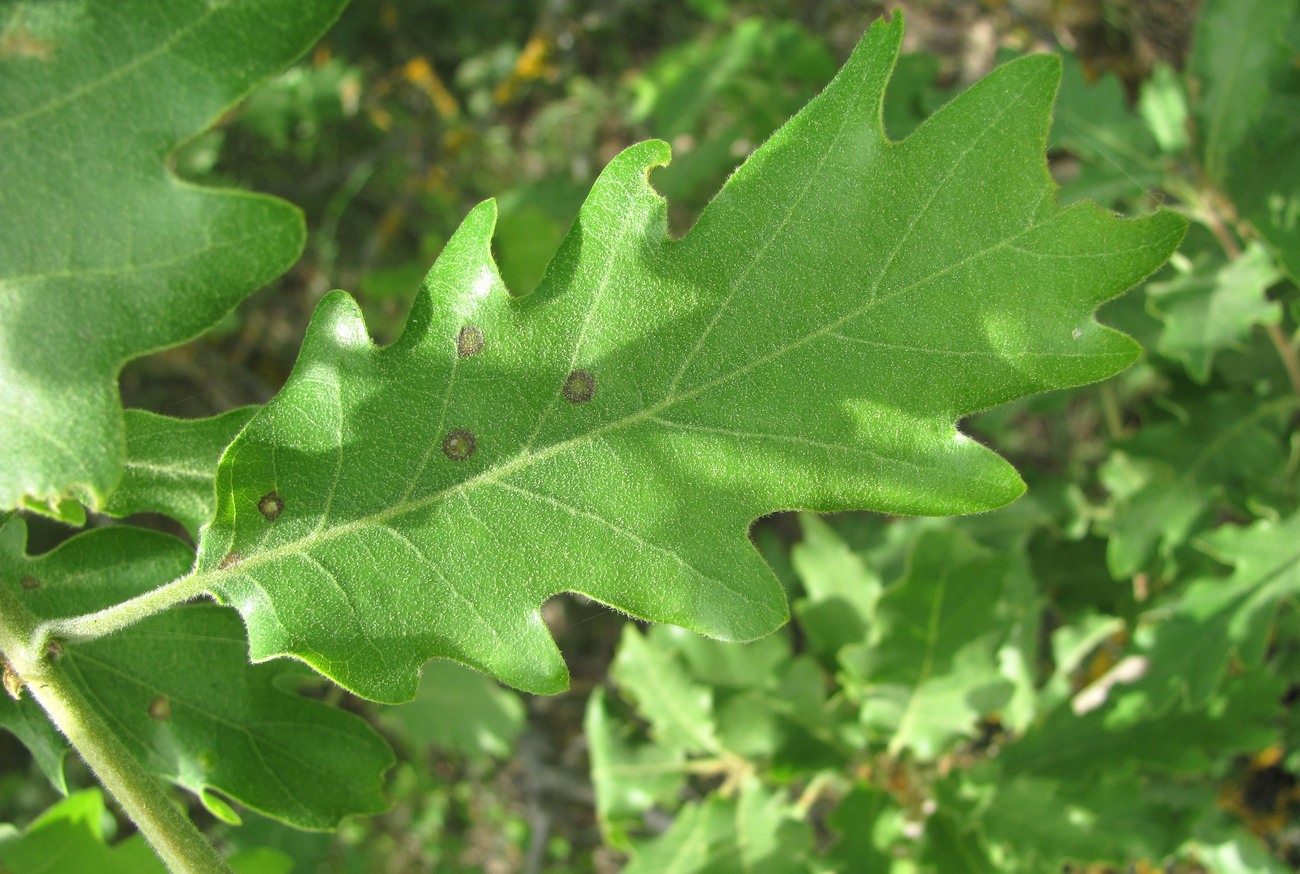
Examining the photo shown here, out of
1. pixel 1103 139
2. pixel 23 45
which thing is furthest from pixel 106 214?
pixel 1103 139

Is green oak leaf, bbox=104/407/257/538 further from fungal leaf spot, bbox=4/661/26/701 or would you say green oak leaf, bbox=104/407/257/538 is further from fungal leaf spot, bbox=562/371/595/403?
fungal leaf spot, bbox=562/371/595/403

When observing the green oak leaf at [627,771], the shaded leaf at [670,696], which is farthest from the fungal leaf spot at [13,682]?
the green oak leaf at [627,771]

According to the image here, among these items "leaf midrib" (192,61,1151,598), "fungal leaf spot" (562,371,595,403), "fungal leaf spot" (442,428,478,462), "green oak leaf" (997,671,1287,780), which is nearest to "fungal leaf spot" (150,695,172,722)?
"leaf midrib" (192,61,1151,598)

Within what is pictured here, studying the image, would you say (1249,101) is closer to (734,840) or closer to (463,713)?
(734,840)

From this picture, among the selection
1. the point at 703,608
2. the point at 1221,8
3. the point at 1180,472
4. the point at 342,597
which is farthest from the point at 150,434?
the point at 1221,8

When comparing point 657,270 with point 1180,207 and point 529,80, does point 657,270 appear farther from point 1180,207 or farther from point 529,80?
point 529,80

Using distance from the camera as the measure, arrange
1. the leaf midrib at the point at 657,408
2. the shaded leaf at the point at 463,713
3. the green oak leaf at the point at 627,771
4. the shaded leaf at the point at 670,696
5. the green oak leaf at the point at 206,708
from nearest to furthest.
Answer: the leaf midrib at the point at 657,408 → the green oak leaf at the point at 206,708 → the shaded leaf at the point at 670,696 → the green oak leaf at the point at 627,771 → the shaded leaf at the point at 463,713

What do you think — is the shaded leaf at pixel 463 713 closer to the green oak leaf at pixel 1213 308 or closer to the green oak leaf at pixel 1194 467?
the green oak leaf at pixel 1194 467
